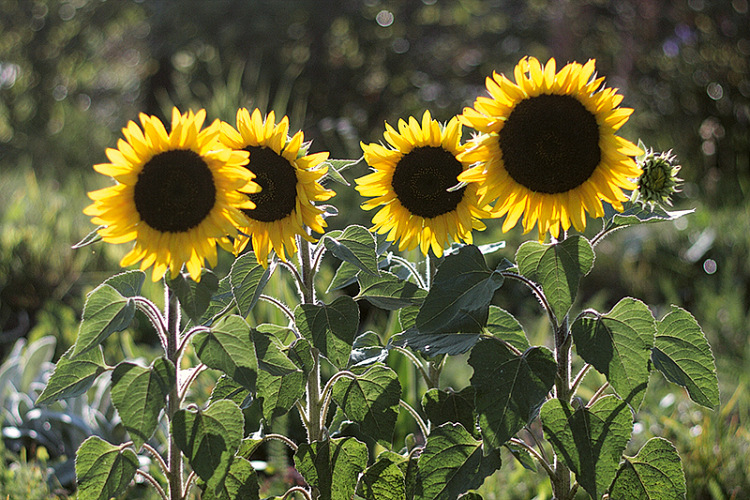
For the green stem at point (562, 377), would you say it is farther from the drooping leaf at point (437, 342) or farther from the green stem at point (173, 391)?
the green stem at point (173, 391)

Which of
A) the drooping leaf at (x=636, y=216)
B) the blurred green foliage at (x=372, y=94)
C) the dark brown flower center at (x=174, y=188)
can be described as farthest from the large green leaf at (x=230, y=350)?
the blurred green foliage at (x=372, y=94)

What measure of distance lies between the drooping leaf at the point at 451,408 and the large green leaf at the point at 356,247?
0.24 m

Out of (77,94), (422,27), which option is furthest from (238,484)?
(77,94)

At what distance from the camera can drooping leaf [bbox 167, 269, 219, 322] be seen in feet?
3.37

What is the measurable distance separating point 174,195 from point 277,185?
0.15 meters

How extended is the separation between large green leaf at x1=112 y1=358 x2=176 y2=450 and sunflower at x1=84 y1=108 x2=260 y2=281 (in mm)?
133

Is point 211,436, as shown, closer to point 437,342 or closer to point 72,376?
point 72,376

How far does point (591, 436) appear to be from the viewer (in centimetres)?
104

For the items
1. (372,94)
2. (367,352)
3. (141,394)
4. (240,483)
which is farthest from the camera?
(372,94)

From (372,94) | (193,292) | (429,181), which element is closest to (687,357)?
(429,181)

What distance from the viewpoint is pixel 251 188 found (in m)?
1.03

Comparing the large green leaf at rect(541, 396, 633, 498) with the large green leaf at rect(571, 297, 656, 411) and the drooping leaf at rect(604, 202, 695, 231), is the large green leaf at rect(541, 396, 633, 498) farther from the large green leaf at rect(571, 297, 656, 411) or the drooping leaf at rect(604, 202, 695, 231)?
the drooping leaf at rect(604, 202, 695, 231)

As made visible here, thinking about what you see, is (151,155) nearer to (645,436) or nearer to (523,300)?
(645,436)

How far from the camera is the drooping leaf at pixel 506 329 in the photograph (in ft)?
3.79
